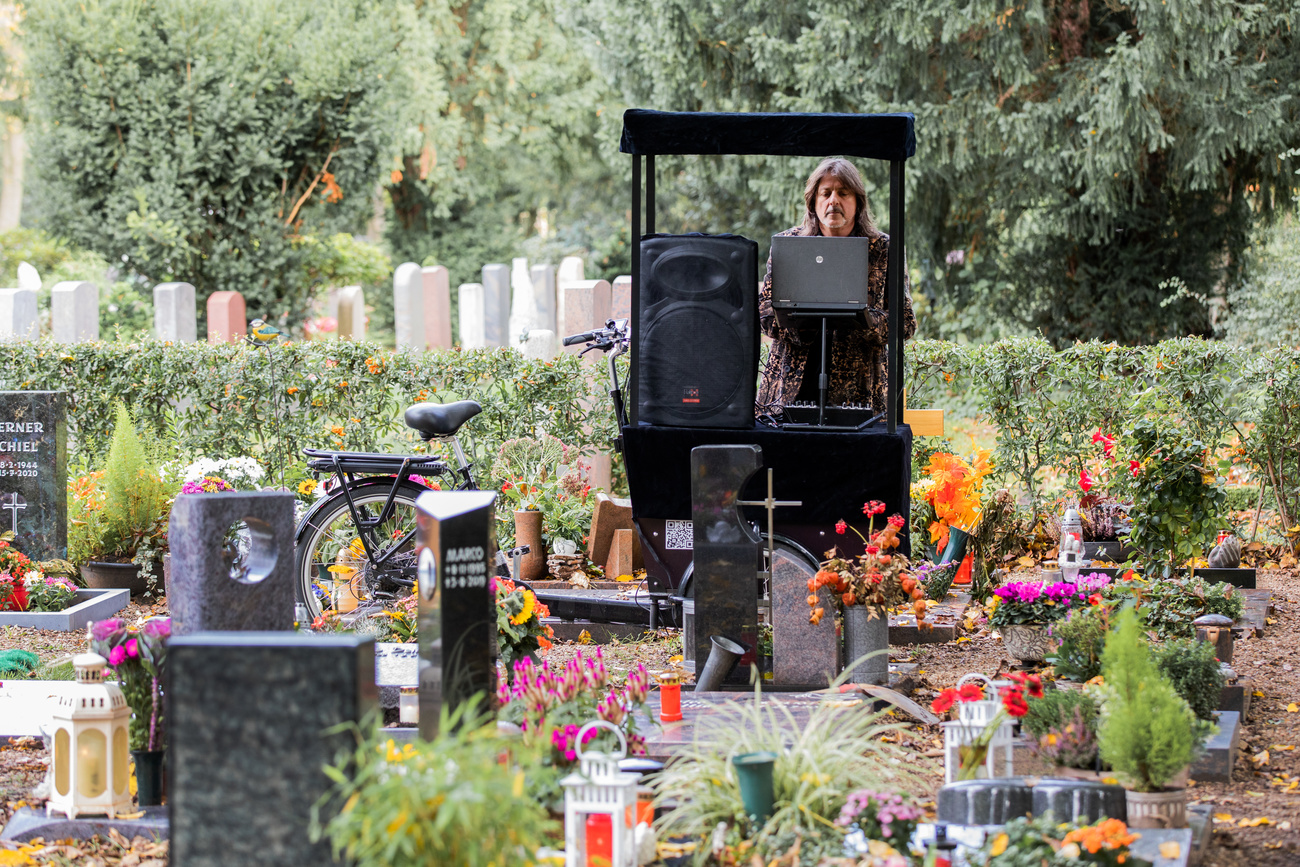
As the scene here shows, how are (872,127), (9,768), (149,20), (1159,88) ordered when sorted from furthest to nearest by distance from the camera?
Result: (149,20), (1159,88), (872,127), (9,768)

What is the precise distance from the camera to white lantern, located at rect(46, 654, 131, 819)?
3.59m

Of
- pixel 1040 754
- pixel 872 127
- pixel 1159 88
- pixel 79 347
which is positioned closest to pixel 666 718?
pixel 1040 754

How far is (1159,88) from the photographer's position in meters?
10.5

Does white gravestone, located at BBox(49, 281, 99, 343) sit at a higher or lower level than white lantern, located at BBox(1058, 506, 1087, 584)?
higher

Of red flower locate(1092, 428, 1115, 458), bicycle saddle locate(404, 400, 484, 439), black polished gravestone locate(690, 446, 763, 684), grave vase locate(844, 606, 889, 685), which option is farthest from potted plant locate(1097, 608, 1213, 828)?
red flower locate(1092, 428, 1115, 458)

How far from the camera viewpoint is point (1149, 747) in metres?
3.31

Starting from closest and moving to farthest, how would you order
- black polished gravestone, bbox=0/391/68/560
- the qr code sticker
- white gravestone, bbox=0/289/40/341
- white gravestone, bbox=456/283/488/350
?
the qr code sticker → black polished gravestone, bbox=0/391/68/560 → white gravestone, bbox=0/289/40/341 → white gravestone, bbox=456/283/488/350

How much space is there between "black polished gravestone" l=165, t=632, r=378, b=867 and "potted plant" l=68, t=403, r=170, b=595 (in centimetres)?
485

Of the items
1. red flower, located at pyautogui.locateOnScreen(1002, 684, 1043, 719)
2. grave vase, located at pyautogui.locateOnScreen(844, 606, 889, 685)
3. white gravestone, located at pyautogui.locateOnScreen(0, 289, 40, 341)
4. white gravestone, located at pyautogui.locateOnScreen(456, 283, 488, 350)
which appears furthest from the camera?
white gravestone, located at pyautogui.locateOnScreen(456, 283, 488, 350)

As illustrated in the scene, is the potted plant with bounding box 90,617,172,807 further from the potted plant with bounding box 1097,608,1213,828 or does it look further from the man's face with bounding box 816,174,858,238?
the man's face with bounding box 816,174,858,238

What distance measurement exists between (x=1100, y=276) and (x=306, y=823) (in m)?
11.6

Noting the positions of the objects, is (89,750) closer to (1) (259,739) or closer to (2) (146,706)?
(2) (146,706)

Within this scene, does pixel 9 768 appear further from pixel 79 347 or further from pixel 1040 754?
pixel 79 347

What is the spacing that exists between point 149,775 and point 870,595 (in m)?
2.47
